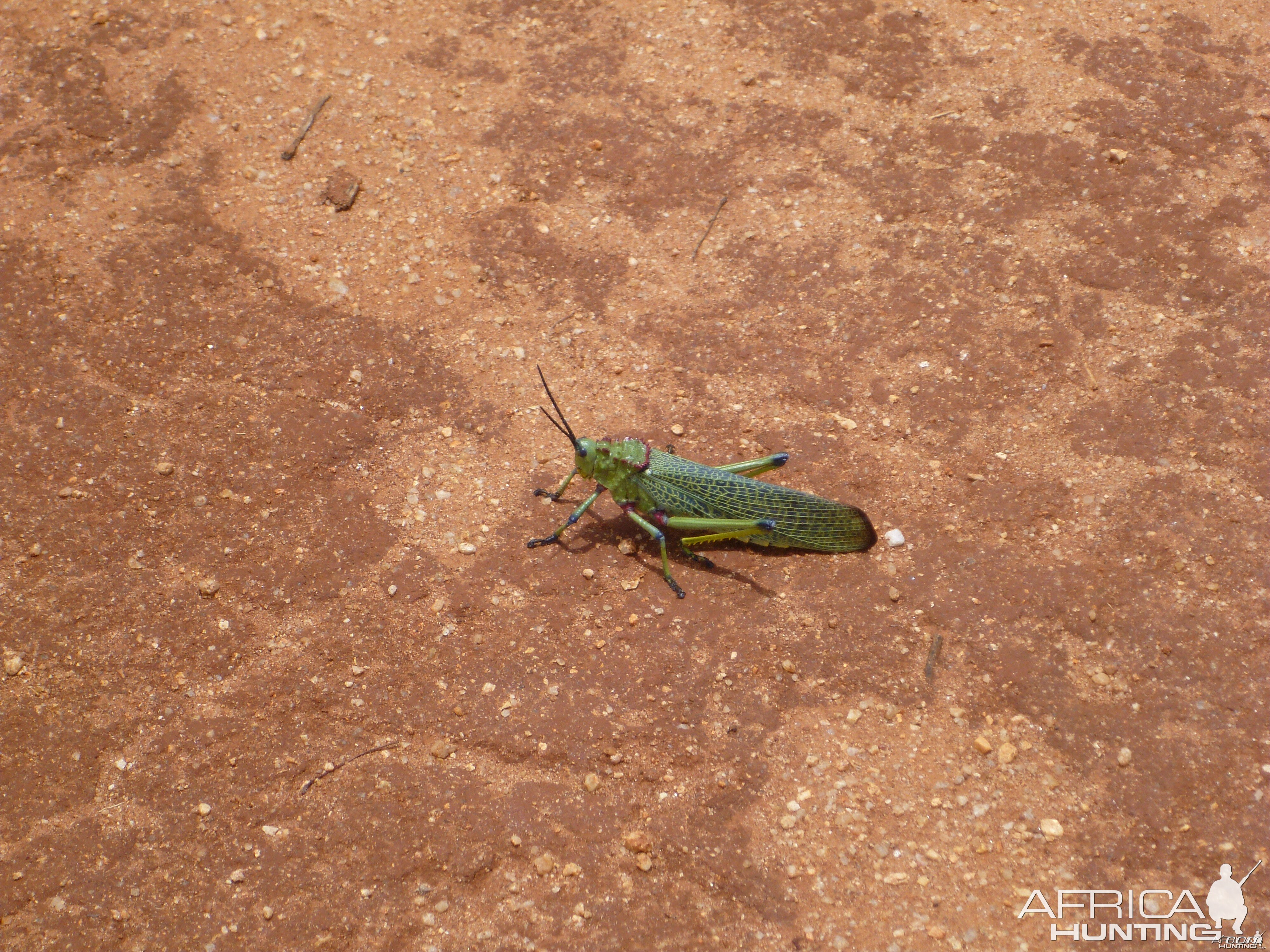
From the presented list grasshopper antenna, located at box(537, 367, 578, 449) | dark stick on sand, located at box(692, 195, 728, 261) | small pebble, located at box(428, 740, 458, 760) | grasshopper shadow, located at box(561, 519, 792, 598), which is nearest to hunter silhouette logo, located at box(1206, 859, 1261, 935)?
grasshopper shadow, located at box(561, 519, 792, 598)

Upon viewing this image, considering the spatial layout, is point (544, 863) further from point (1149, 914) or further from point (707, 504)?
point (1149, 914)

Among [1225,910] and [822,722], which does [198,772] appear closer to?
[822,722]

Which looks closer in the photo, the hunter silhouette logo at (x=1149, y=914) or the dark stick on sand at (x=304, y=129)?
the hunter silhouette logo at (x=1149, y=914)

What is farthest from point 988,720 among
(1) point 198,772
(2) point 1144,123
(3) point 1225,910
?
(2) point 1144,123

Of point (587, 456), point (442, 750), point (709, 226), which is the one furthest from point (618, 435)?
point (442, 750)

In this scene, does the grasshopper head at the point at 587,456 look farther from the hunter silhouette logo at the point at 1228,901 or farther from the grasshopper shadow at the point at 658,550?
the hunter silhouette logo at the point at 1228,901

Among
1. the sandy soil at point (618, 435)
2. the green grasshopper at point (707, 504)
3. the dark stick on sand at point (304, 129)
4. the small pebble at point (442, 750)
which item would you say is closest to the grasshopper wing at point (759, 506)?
the green grasshopper at point (707, 504)
